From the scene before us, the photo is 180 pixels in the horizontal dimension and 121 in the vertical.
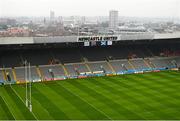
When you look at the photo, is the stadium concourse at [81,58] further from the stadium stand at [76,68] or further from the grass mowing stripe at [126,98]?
the grass mowing stripe at [126,98]

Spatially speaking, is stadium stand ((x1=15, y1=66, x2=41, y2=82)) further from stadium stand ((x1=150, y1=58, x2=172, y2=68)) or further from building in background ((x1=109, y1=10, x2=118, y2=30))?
building in background ((x1=109, y1=10, x2=118, y2=30))

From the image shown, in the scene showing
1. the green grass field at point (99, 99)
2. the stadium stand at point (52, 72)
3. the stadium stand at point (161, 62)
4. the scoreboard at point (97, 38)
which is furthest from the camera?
the stadium stand at point (161, 62)

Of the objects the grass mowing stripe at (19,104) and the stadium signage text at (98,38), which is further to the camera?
the stadium signage text at (98,38)

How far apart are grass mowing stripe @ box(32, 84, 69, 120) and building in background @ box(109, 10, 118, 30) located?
119 feet

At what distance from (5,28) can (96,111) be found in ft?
120

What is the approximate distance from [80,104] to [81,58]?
22.9 m

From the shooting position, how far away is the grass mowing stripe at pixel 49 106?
31.2m

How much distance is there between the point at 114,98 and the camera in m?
37.9

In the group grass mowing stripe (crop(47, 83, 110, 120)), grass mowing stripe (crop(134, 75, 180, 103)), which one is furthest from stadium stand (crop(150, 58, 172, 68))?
grass mowing stripe (crop(47, 83, 110, 120))

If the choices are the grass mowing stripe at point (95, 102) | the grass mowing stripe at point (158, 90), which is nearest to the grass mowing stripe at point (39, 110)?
the grass mowing stripe at point (95, 102)

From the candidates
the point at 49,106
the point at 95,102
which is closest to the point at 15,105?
the point at 49,106

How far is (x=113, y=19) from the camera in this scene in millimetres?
75562

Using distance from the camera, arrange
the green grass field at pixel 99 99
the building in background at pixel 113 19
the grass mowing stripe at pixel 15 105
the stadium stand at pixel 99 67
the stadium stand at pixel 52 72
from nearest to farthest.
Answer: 1. the grass mowing stripe at pixel 15 105
2. the green grass field at pixel 99 99
3. the stadium stand at pixel 52 72
4. the stadium stand at pixel 99 67
5. the building in background at pixel 113 19

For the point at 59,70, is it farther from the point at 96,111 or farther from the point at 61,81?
the point at 96,111
